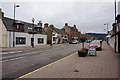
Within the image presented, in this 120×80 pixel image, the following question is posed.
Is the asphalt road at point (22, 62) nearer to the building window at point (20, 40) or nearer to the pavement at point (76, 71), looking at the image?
the pavement at point (76, 71)

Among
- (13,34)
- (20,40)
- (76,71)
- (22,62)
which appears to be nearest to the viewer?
(76,71)

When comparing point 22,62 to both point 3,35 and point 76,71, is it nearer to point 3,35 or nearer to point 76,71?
point 76,71

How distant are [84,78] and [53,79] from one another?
1.45 m

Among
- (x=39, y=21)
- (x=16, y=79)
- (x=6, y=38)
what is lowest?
(x=16, y=79)

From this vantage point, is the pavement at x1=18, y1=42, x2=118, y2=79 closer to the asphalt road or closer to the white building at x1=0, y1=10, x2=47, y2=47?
the asphalt road

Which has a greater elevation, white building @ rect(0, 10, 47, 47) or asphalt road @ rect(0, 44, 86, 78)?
white building @ rect(0, 10, 47, 47)

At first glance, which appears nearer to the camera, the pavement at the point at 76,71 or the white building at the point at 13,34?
the pavement at the point at 76,71

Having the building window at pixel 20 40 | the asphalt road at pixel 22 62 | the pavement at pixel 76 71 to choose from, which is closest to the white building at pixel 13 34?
the building window at pixel 20 40

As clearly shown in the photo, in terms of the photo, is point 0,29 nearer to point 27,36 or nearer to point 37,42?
point 27,36

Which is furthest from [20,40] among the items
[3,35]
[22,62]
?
[22,62]

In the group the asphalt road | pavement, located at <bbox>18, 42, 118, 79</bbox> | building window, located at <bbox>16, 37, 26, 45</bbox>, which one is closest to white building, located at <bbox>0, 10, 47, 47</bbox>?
building window, located at <bbox>16, 37, 26, 45</bbox>

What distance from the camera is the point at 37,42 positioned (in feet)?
109

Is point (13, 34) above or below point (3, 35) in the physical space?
above

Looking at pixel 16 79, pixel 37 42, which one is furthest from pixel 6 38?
pixel 16 79
